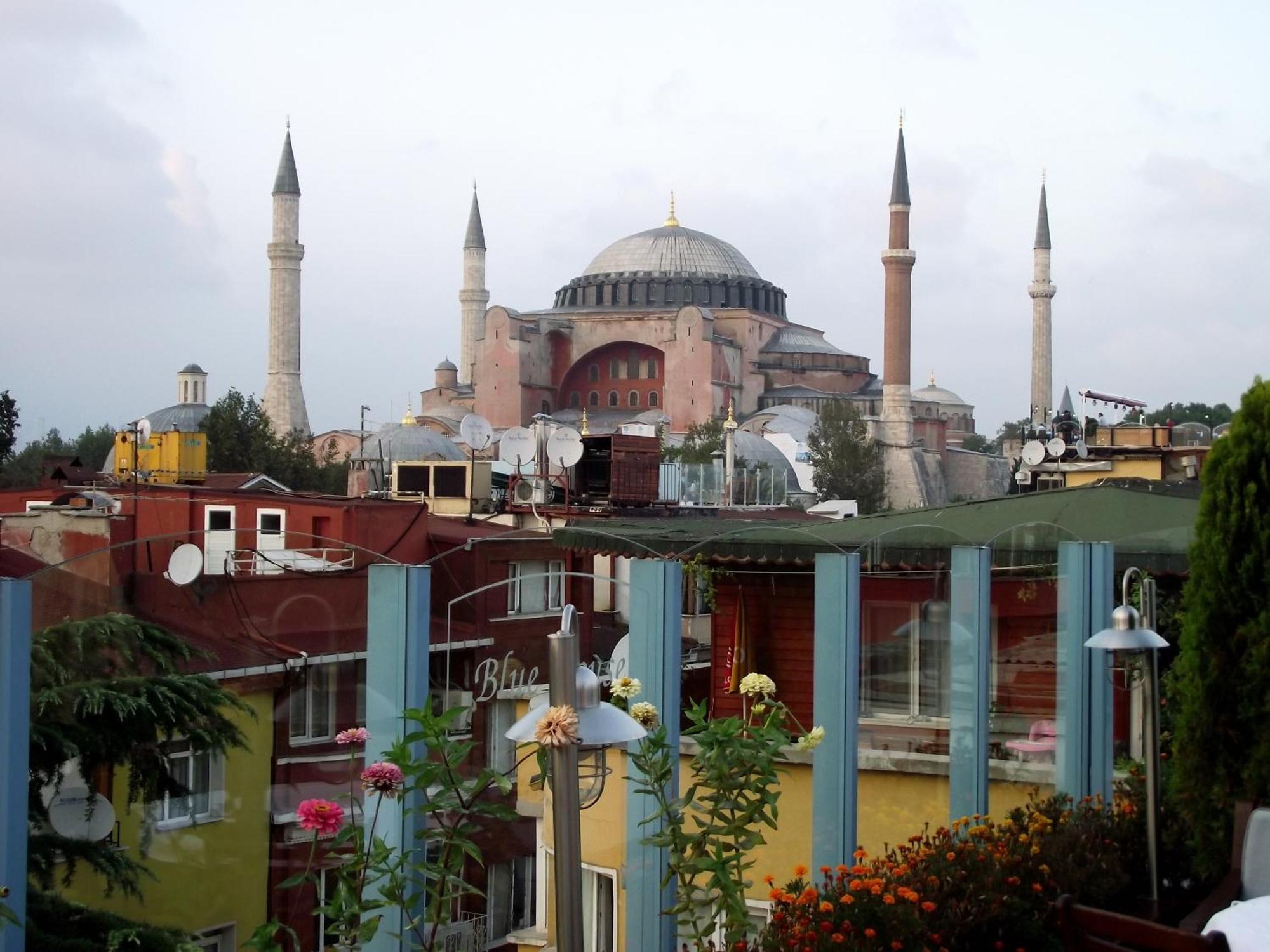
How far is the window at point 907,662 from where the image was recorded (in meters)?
3.95

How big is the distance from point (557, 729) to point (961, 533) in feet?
7.93

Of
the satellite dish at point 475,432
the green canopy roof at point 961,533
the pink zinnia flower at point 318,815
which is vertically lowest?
the pink zinnia flower at point 318,815

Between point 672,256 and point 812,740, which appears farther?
point 672,256

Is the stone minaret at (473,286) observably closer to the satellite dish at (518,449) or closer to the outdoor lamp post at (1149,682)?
the satellite dish at (518,449)

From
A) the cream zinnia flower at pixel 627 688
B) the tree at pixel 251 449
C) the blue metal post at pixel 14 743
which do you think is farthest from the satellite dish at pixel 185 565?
the tree at pixel 251 449

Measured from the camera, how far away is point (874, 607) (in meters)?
3.92

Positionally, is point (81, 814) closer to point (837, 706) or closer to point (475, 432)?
point (837, 706)

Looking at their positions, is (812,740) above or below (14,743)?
below

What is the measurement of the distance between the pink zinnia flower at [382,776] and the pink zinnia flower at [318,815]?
0.08 meters

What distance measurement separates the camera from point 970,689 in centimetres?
410

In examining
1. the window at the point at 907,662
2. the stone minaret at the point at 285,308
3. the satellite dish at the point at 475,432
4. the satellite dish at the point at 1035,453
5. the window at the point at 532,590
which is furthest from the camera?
the stone minaret at the point at 285,308

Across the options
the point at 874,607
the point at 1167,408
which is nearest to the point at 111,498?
the point at 874,607

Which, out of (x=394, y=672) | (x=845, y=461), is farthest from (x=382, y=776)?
(x=845, y=461)

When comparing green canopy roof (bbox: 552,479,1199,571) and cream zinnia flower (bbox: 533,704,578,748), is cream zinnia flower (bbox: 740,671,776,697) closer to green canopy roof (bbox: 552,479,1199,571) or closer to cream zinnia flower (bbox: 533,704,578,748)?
green canopy roof (bbox: 552,479,1199,571)
